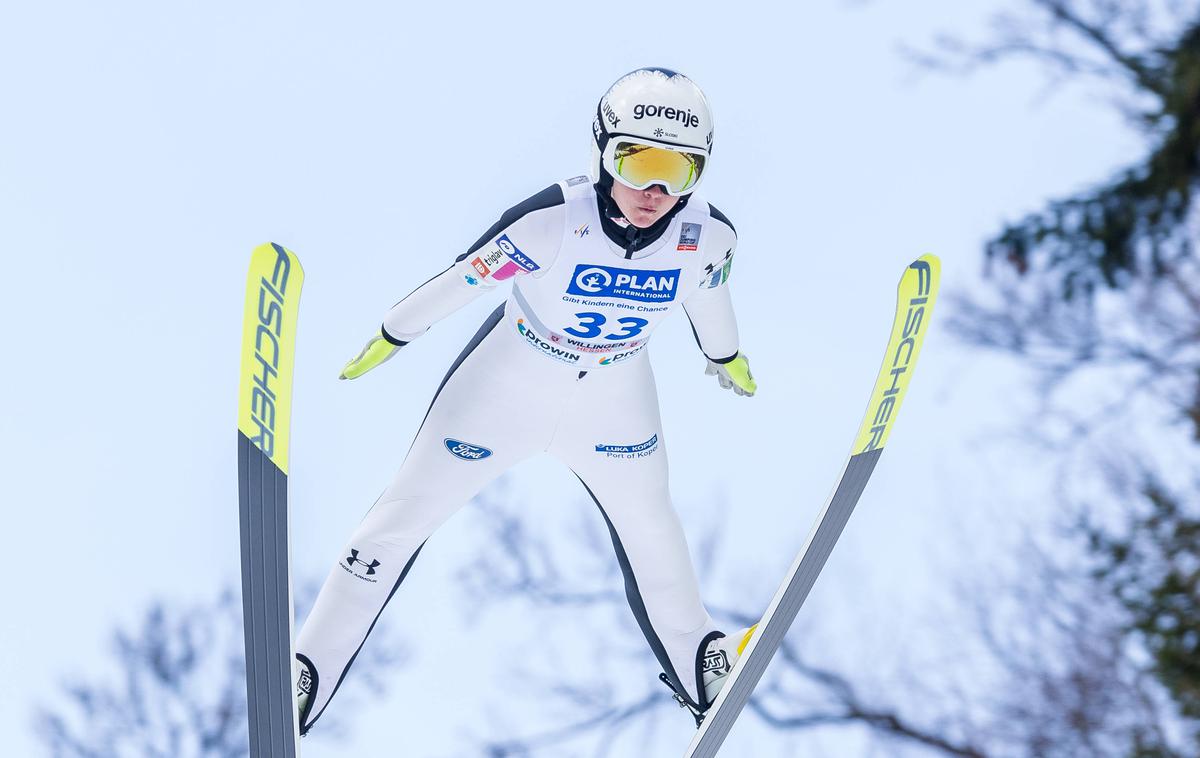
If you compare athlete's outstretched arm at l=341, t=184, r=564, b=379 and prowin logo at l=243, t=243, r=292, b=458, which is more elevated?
athlete's outstretched arm at l=341, t=184, r=564, b=379

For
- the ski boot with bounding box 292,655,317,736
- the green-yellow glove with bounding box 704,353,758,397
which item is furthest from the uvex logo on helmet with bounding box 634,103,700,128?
the ski boot with bounding box 292,655,317,736

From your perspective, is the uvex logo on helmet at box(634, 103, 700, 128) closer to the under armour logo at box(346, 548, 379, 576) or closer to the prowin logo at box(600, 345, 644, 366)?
the prowin logo at box(600, 345, 644, 366)

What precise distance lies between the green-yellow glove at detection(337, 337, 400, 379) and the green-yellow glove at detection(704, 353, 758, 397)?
109 cm

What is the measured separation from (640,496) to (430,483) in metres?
0.64

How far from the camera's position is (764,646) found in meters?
3.84

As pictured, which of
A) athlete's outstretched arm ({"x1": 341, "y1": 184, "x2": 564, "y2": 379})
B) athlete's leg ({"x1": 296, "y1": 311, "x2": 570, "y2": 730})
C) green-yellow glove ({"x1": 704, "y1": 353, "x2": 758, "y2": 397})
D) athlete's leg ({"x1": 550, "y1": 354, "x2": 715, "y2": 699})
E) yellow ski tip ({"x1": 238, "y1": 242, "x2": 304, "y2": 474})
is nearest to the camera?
yellow ski tip ({"x1": 238, "y1": 242, "x2": 304, "y2": 474})

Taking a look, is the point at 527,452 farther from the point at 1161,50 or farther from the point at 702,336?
the point at 1161,50

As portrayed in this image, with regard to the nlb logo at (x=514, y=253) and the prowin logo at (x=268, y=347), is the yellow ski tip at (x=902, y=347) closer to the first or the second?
the nlb logo at (x=514, y=253)

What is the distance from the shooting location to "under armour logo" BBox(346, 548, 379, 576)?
11.8 feet

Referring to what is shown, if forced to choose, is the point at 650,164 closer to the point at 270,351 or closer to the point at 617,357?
the point at 617,357

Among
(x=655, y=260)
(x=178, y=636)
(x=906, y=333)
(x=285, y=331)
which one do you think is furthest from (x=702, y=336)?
(x=178, y=636)

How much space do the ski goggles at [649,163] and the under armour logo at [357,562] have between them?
1.34 metres

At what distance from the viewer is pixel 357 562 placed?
3.60 meters

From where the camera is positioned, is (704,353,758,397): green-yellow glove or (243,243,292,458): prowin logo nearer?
(243,243,292,458): prowin logo
